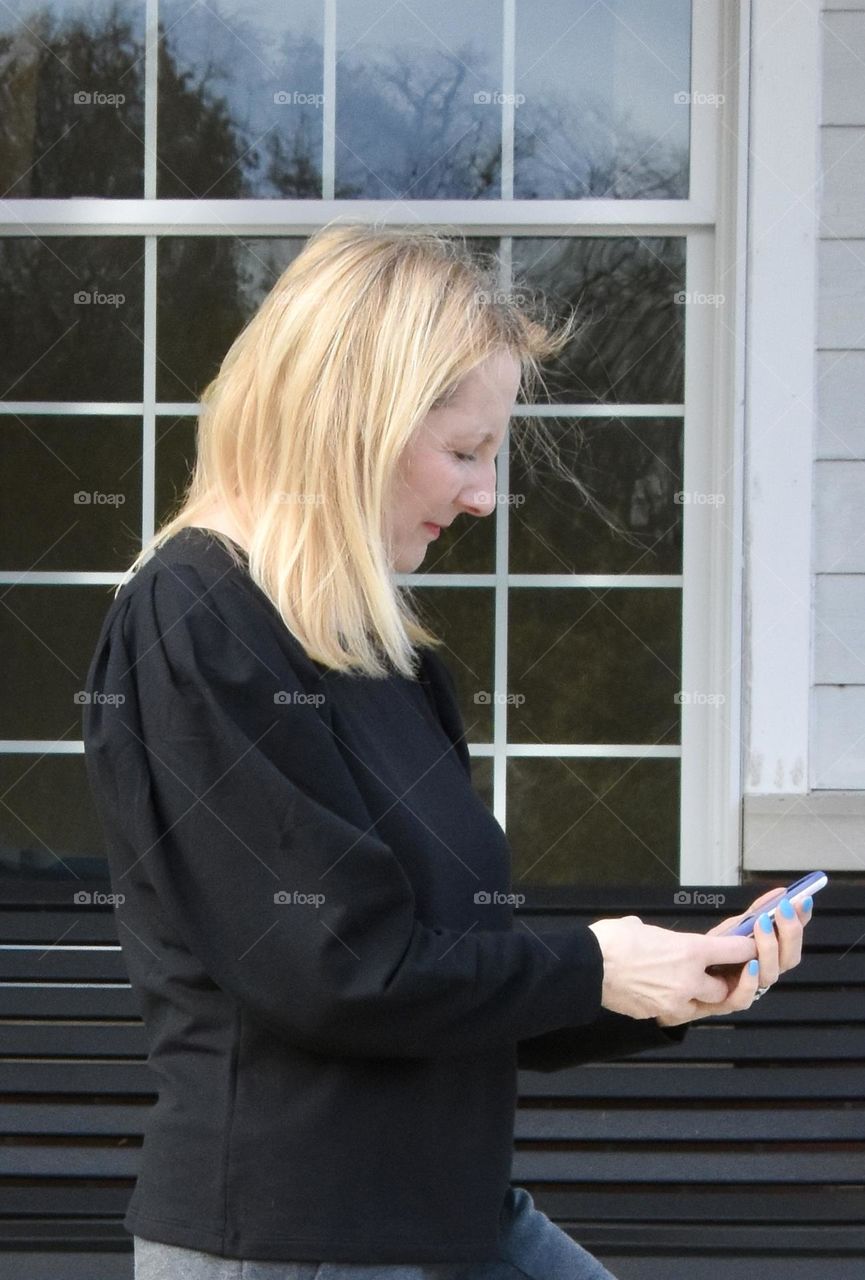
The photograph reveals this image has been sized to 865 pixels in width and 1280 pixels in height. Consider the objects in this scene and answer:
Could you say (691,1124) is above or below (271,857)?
below

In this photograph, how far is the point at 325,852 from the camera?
1194 mm

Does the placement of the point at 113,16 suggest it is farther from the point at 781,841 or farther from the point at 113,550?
the point at 781,841

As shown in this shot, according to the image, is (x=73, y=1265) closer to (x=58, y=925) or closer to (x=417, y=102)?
(x=58, y=925)

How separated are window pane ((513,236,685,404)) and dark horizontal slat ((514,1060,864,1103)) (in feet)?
5.84

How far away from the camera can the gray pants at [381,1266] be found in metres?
1.23

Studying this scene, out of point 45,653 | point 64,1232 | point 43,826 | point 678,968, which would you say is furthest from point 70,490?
point 678,968

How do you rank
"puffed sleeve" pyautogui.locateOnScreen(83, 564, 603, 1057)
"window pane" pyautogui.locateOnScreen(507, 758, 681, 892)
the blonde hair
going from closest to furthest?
"puffed sleeve" pyautogui.locateOnScreen(83, 564, 603, 1057), the blonde hair, "window pane" pyautogui.locateOnScreen(507, 758, 681, 892)

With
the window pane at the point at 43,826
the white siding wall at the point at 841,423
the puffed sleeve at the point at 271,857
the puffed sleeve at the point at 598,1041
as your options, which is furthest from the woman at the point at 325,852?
the window pane at the point at 43,826

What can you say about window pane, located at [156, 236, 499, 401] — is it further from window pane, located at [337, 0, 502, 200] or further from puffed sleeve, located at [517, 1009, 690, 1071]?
puffed sleeve, located at [517, 1009, 690, 1071]

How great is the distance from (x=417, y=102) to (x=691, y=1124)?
2.77m

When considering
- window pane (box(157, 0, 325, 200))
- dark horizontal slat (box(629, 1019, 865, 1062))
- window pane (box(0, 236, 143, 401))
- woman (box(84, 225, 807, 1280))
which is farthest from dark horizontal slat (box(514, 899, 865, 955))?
woman (box(84, 225, 807, 1280))

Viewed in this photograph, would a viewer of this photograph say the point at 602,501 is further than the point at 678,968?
Yes

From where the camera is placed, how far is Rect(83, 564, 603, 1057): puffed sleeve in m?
1.19

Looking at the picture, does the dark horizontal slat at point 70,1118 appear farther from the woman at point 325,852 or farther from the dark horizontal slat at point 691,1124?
the woman at point 325,852
